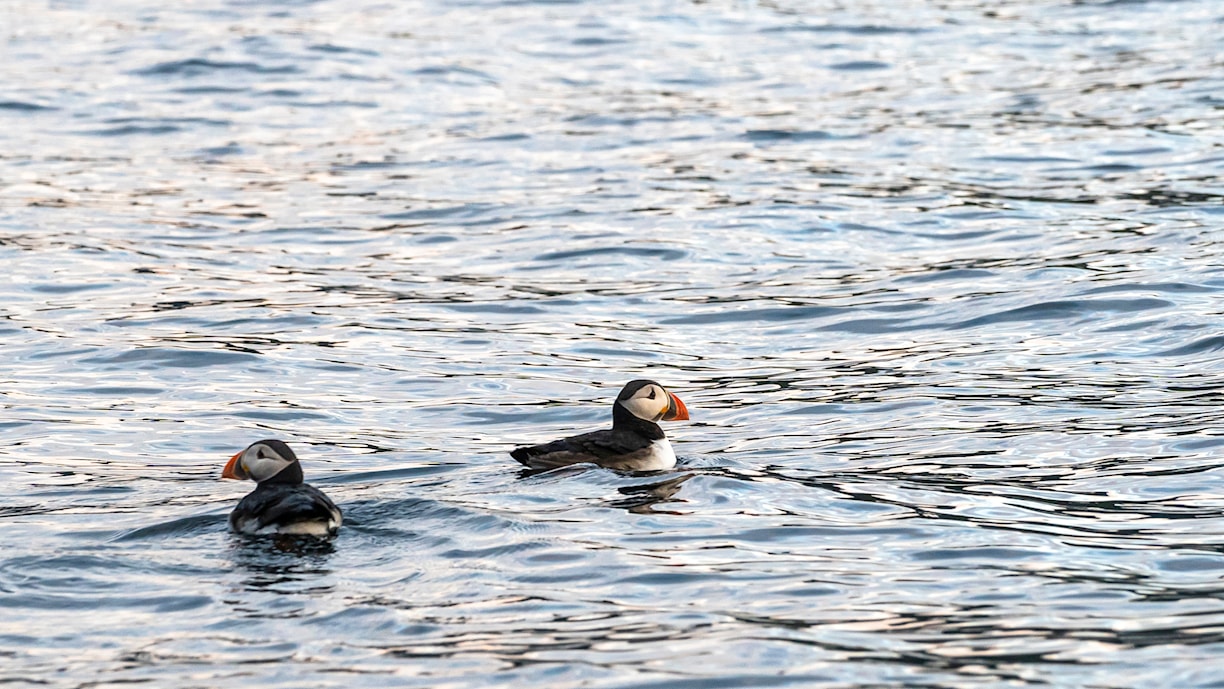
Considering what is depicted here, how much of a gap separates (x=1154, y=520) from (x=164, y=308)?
26.6ft

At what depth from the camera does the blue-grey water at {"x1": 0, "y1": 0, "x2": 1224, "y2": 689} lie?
708 cm

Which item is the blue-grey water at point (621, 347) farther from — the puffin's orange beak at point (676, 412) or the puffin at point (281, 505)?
the puffin's orange beak at point (676, 412)

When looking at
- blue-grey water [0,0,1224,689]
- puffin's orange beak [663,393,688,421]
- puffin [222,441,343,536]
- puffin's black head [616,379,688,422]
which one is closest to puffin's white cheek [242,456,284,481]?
puffin [222,441,343,536]

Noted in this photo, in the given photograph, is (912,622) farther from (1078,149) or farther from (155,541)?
(1078,149)

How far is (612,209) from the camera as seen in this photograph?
57.2 feet

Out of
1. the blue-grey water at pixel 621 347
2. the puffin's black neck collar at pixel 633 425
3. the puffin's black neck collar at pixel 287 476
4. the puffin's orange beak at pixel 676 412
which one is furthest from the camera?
the puffin's orange beak at pixel 676 412

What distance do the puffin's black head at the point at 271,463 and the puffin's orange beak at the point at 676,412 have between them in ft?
7.22

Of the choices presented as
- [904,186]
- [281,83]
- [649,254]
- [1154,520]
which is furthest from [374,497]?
[281,83]

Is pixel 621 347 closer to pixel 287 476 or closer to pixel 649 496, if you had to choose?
pixel 649 496

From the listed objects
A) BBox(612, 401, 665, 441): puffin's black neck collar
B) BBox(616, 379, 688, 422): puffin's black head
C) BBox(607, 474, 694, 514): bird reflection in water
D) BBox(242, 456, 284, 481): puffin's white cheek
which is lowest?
BBox(607, 474, 694, 514): bird reflection in water

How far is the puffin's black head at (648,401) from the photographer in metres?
9.90

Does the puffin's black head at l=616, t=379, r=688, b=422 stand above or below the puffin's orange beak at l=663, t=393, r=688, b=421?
above

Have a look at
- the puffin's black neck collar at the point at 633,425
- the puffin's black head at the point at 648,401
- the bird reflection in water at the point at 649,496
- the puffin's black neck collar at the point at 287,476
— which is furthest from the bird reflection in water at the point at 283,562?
the puffin's black head at the point at 648,401

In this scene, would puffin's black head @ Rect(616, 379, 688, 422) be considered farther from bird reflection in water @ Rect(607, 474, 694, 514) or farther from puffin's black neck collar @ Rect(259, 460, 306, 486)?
puffin's black neck collar @ Rect(259, 460, 306, 486)
